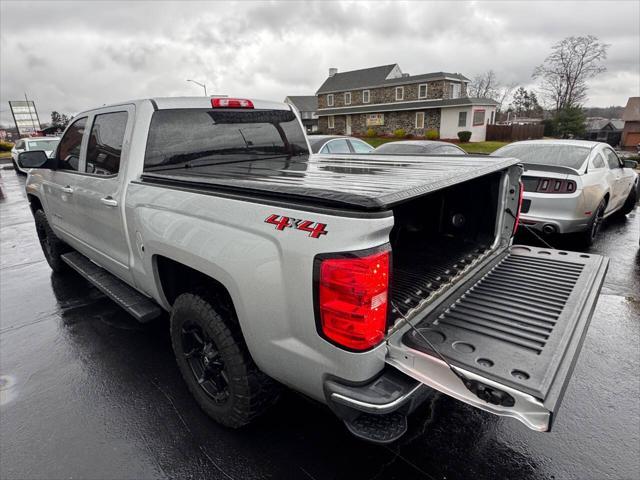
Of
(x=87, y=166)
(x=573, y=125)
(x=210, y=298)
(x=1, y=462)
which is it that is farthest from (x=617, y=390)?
(x=573, y=125)

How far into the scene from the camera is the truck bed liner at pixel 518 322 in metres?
1.70

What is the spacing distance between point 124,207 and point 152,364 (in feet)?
4.40

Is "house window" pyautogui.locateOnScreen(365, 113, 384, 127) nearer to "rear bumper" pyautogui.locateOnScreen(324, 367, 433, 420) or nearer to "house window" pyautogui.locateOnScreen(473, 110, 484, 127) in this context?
"house window" pyautogui.locateOnScreen(473, 110, 484, 127)

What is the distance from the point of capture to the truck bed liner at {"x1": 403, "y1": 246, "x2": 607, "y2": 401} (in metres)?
1.70

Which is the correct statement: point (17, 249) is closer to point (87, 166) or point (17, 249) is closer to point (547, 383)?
point (87, 166)

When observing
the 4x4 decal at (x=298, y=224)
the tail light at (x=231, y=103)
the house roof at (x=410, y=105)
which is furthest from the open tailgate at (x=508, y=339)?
the house roof at (x=410, y=105)

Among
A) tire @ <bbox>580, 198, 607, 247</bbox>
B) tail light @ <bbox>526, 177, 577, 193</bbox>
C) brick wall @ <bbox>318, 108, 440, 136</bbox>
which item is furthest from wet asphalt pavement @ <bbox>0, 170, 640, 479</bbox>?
brick wall @ <bbox>318, 108, 440, 136</bbox>

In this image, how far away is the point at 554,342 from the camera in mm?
1918

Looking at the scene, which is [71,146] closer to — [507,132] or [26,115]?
[507,132]

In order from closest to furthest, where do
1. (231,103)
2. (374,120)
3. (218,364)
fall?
1. (218,364)
2. (231,103)
3. (374,120)

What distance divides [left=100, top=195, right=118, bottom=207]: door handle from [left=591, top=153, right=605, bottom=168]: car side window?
21.0 ft

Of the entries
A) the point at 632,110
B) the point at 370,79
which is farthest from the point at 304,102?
the point at 632,110

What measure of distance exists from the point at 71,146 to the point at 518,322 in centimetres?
439

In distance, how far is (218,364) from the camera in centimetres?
249
